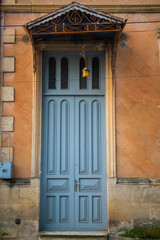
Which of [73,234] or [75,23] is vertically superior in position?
[75,23]

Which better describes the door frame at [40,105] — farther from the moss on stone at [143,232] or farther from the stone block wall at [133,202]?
the moss on stone at [143,232]

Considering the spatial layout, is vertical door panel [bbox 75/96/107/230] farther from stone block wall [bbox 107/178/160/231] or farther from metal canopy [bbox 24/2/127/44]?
metal canopy [bbox 24/2/127/44]

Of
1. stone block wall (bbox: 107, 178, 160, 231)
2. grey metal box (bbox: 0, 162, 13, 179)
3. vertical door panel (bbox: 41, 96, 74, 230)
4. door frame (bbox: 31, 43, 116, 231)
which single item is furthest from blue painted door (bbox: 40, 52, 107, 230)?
grey metal box (bbox: 0, 162, 13, 179)

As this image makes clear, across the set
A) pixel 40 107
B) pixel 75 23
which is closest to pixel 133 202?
pixel 40 107

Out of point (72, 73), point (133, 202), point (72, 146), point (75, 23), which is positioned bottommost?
point (133, 202)

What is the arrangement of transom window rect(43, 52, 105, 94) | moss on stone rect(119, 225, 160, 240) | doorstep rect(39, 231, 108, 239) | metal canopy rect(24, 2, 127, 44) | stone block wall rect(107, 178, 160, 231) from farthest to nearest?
transom window rect(43, 52, 105, 94)
stone block wall rect(107, 178, 160, 231)
doorstep rect(39, 231, 108, 239)
moss on stone rect(119, 225, 160, 240)
metal canopy rect(24, 2, 127, 44)

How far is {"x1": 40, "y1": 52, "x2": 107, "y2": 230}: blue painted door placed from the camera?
315 inches

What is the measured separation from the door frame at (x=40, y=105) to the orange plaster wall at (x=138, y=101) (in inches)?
6.2

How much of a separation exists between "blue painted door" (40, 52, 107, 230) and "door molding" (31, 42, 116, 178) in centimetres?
19

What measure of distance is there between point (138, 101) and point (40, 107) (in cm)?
260

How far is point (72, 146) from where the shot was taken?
324 inches

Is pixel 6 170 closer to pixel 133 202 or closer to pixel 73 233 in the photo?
pixel 73 233

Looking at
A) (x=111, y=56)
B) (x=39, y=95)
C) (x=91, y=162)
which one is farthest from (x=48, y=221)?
(x=111, y=56)

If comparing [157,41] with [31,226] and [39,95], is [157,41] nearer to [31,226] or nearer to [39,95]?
[39,95]
